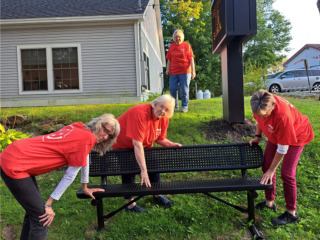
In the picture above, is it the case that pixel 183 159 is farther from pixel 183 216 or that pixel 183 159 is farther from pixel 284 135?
pixel 284 135

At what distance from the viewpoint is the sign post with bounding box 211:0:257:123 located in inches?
180

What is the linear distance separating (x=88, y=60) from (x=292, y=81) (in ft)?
40.6

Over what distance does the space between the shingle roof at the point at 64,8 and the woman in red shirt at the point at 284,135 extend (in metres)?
8.90

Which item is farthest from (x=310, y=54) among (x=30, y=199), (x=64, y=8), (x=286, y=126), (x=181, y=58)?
(x=30, y=199)

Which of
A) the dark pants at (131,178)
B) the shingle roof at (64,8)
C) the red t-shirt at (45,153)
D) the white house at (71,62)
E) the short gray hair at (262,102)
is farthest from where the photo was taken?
the white house at (71,62)

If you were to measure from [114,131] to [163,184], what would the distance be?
94cm

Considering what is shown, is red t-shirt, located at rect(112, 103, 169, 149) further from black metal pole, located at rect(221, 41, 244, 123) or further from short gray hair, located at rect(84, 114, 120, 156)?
black metal pole, located at rect(221, 41, 244, 123)

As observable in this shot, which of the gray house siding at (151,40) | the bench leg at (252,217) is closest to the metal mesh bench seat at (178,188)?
the bench leg at (252,217)

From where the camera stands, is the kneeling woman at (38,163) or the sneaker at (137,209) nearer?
the kneeling woman at (38,163)

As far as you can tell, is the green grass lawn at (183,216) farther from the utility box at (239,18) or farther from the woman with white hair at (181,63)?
the woman with white hair at (181,63)

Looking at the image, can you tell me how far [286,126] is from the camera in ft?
8.70

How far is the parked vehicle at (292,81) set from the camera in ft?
54.6

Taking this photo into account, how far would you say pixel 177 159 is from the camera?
3.40m

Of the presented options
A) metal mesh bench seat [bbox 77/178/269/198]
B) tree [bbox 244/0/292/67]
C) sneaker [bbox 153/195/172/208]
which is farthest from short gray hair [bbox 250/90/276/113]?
tree [bbox 244/0/292/67]
